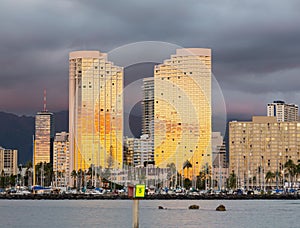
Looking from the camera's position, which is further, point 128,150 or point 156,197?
point 156,197

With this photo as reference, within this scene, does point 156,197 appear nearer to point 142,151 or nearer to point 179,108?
point 179,108

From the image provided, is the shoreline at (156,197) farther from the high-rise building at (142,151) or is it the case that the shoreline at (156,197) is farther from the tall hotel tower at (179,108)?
the high-rise building at (142,151)

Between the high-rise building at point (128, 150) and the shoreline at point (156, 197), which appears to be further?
the shoreline at point (156, 197)

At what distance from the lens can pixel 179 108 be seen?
64.4 meters

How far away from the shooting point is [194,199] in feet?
466

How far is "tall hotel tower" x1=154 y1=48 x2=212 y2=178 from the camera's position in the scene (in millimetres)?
61344

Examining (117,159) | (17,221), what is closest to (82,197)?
(17,221)

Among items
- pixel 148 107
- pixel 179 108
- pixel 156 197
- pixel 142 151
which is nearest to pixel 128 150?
pixel 142 151

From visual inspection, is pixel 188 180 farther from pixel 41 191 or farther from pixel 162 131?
pixel 162 131

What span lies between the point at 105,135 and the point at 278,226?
17615mm

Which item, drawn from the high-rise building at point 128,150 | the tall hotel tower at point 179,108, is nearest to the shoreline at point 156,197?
the tall hotel tower at point 179,108

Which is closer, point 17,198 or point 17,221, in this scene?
point 17,221

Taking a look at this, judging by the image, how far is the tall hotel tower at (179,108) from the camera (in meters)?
61.3

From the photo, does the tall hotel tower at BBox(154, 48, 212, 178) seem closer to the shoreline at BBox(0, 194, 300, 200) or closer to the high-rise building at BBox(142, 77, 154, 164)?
the high-rise building at BBox(142, 77, 154, 164)
